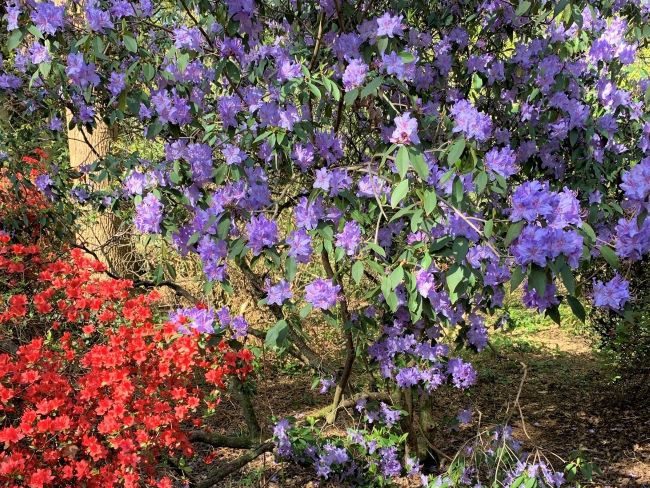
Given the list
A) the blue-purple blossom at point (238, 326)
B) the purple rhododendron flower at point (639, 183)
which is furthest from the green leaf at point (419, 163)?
the blue-purple blossom at point (238, 326)

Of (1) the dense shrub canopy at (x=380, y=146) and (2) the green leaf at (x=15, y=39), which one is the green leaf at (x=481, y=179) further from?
(2) the green leaf at (x=15, y=39)

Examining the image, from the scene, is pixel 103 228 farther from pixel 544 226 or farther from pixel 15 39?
pixel 544 226

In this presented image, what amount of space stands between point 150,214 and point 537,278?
3.66 ft

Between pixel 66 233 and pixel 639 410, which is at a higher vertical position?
pixel 66 233

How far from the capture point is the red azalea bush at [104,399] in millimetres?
2154

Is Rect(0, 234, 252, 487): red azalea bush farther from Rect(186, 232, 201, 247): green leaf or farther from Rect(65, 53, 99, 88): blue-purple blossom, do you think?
Rect(65, 53, 99, 88): blue-purple blossom

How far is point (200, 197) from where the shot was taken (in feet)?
6.20

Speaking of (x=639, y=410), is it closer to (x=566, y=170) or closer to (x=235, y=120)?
(x=566, y=170)

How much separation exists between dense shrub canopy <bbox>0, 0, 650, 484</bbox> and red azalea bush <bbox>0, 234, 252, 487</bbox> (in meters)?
0.35

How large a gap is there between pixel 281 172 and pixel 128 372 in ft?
3.07

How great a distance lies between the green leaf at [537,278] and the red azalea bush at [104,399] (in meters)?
1.40

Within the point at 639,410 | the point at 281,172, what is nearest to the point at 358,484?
the point at 281,172

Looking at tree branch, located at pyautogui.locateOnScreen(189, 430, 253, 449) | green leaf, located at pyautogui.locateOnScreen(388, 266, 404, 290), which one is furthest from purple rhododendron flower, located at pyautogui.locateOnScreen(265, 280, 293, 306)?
tree branch, located at pyautogui.locateOnScreen(189, 430, 253, 449)

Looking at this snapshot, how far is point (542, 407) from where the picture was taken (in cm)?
432
